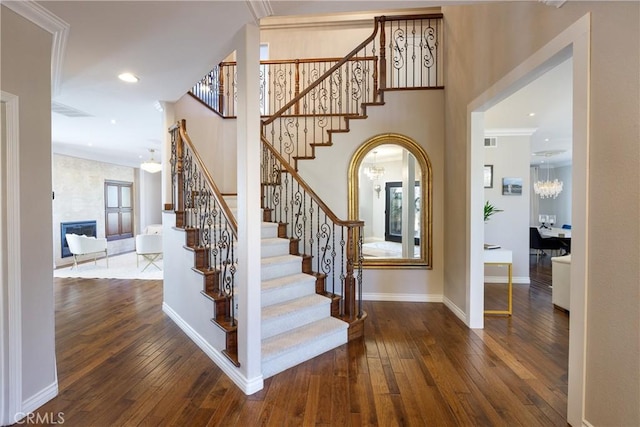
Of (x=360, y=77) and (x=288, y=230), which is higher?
(x=360, y=77)

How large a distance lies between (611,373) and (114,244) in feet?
34.6

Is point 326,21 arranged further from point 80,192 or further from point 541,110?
point 80,192

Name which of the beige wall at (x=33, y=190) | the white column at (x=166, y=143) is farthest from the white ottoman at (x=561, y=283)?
the beige wall at (x=33, y=190)

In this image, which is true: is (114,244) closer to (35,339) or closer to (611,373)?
(35,339)

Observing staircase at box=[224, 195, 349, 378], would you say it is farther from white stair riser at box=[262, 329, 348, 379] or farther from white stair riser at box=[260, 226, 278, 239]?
white stair riser at box=[260, 226, 278, 239]

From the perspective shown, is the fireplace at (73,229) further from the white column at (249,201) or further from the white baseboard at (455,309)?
the white baseboard at (455,309)

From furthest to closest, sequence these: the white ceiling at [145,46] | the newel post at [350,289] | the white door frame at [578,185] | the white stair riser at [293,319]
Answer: the newel post at [350,289], the white stair riser at [293,319], the white ceiling at [145,46], the white door frame at [578,185]

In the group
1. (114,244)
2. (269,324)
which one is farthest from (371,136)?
(114,244)

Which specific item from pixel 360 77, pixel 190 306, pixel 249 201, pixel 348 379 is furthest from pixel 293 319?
pixel 360 77

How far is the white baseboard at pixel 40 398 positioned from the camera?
78.6 inches

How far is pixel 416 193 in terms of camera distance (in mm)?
4473

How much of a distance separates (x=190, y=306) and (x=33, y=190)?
69.2 inches

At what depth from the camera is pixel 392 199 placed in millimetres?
4590

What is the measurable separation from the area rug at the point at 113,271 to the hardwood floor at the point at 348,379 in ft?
7.72
